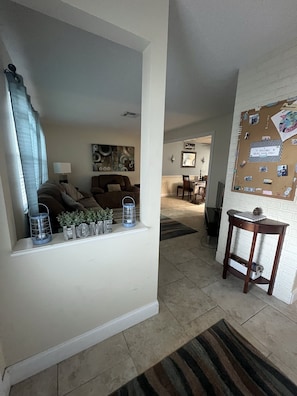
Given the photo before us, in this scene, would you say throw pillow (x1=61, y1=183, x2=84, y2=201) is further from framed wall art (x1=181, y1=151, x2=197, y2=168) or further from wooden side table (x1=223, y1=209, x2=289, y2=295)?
framed wall art (x1=181, y1=151, x2=197, y2=168)

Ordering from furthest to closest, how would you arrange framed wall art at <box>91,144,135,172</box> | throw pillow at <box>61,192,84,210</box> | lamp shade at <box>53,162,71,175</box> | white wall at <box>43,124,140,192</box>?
framed wall art at <box>91,144,135,172</box> → white wall at <box>43,124,140,192</box> → lamp shade at <box>53,162,71,175</box> → throw pillow at <box>61,192,84,210</box>

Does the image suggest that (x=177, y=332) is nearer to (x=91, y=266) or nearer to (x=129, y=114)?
(x=91, y=266)

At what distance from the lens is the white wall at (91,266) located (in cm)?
96

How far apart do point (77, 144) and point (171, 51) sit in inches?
162

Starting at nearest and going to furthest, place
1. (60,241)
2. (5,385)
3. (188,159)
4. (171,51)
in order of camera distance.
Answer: (5,385) → (60,241) → (171,51) → (188,159)

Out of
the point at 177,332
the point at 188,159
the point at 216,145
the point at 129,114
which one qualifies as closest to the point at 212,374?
the point at 177,332

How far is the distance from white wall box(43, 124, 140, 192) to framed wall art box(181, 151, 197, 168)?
236cm

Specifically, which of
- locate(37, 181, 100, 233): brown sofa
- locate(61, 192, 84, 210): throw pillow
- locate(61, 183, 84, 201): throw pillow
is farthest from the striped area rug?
locate(61, 183, 84, 201): throw pillow

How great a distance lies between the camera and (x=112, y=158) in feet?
18.3

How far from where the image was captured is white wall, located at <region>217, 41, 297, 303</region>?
156 centimetres

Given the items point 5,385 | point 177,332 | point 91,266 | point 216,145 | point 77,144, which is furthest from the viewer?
point 77,144

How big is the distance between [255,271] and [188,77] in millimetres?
2480

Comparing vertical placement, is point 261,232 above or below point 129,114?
below

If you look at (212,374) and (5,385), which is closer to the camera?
(5,385)
